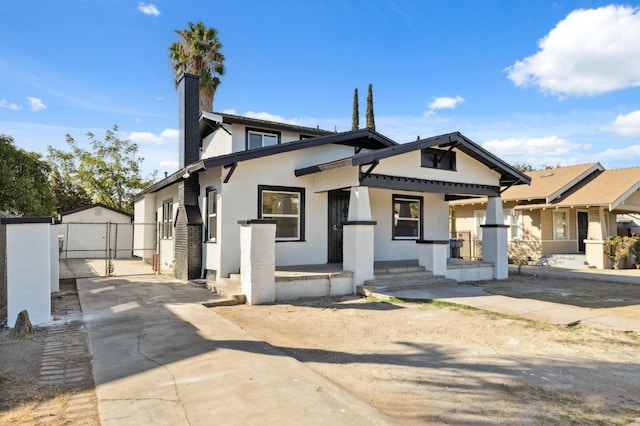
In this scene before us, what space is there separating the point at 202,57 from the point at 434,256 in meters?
19.1

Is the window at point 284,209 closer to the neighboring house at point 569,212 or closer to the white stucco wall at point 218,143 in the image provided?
the white stucco wall at point 218,143

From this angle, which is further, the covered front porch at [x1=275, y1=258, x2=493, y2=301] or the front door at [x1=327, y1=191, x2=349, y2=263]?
the front door at [x1=327, y1=191, x2=349, y2=263]

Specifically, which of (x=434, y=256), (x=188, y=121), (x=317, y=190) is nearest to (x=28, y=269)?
(x=317, y=190)

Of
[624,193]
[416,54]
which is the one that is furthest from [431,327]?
[624,193]

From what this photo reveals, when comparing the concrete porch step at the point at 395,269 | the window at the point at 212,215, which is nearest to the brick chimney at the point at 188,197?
the window at the point at 212,215

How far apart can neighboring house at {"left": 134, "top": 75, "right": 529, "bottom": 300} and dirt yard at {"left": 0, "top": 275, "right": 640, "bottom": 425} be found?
2625mm

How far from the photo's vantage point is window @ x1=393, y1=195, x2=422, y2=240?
13531 millimetres

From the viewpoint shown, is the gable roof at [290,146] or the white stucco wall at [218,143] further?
the white stucco wall at [218,143]

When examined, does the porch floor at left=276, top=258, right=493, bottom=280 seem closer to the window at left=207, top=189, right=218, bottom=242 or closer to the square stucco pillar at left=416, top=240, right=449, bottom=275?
the square stucco pillar at left=416, top=240, right=449, bottom=275

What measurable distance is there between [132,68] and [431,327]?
12.9 metres

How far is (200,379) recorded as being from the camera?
4152mm

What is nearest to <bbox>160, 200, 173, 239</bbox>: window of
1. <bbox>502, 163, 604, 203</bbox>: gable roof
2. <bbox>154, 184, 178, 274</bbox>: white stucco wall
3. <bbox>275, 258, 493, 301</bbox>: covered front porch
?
<bbox>154, 184, 178, 274</bbox>: white stucco wall

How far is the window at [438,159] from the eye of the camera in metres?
11.8

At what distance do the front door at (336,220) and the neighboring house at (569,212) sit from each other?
9.48 m
